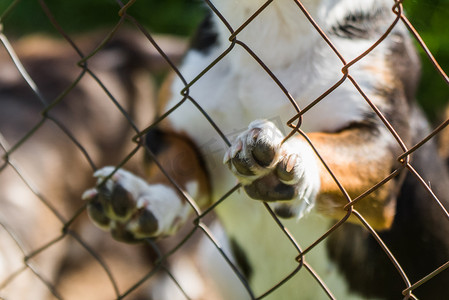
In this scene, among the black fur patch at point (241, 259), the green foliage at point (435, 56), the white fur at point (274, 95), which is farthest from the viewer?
the green foliage at point (435, 56)

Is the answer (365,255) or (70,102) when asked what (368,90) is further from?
(70,102)

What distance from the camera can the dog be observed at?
1.68 m

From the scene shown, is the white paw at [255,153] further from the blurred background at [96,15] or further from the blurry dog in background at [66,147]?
the blurred background at [96,15]

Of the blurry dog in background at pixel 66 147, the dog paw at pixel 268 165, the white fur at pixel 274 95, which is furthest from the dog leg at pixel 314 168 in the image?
the blurry dog in background at pixel 66 147

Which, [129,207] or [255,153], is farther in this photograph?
[129,207]

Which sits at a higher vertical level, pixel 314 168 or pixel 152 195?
pixel 152 195

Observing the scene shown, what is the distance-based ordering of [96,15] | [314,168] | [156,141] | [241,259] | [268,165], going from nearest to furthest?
1. [268,165]
2. [314,168]
3. [156,141]
4. [241,259]
5. [96,15]

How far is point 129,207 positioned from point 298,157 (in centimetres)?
58

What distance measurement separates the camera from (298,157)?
1503 mm

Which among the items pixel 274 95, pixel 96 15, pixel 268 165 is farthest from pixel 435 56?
pixel 96 15

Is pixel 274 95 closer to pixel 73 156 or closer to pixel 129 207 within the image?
pixel 129 207

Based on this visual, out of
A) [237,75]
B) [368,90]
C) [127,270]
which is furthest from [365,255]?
[127,270]

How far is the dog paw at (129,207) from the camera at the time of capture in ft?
5.91

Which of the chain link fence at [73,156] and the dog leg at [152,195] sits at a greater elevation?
the chain link fence at [73,156]
